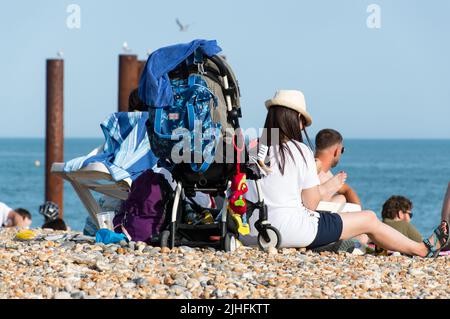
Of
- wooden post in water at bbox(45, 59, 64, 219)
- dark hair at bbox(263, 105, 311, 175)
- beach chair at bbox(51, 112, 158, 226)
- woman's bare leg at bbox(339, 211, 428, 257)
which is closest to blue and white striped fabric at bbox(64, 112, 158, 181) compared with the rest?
beach chair at bbox(51, 112, 158, 226)

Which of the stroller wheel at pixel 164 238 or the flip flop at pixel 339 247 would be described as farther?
the flip flop at pixel 339 247

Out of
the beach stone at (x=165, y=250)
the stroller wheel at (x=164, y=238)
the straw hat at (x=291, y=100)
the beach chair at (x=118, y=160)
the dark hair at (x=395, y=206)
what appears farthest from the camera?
the dark hair at (x=395, y=206)

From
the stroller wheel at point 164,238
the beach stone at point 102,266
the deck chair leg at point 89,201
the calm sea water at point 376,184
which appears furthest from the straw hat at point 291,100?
the calm sea water at point 376,184

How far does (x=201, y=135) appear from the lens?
6828 millimetres

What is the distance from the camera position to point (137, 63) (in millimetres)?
16438

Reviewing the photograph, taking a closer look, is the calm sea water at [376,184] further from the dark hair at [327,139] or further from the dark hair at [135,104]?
the dark hair at [327,139]

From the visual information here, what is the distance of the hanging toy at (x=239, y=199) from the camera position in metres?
6.89

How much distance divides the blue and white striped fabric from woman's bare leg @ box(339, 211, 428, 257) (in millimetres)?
1526

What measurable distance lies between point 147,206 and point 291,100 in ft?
3.60

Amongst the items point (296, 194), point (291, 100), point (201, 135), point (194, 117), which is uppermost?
point (291, 100)

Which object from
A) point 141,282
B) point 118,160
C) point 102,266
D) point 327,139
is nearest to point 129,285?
point 141,282

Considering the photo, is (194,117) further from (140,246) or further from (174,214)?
(140,246)

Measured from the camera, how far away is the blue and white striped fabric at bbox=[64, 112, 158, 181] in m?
8.06
